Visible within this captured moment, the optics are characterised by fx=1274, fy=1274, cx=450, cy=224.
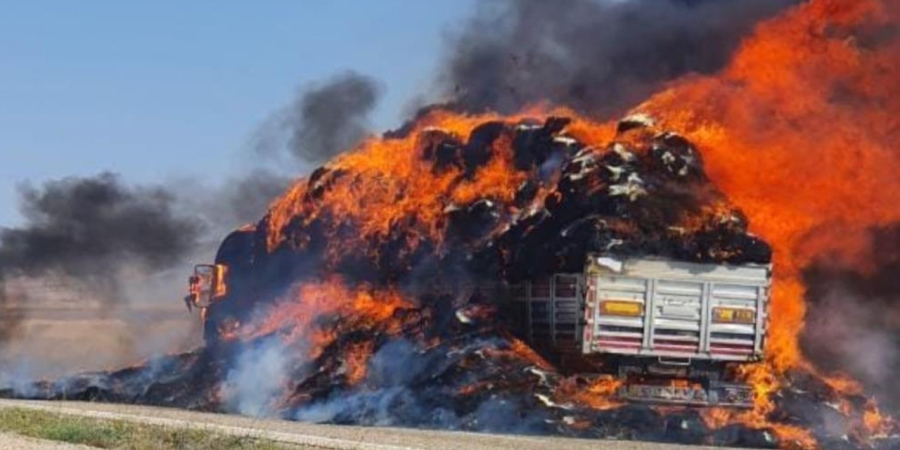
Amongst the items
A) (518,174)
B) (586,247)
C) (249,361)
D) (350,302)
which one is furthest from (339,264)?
(586,247)

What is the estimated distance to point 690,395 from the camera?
27.2m

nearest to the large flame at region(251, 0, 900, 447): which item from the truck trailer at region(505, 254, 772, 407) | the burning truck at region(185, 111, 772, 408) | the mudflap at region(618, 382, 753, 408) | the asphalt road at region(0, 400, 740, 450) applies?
the mudflap at region(618, 382, 753, 408)

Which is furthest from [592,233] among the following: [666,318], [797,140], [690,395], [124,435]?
[124,435]

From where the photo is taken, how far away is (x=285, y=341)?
110 feet

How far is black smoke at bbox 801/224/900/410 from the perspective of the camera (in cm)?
2889

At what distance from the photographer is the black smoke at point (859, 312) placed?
28891 millimetres

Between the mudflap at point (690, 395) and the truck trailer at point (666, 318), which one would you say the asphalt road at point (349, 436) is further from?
the truck trailer at point (666, 318)

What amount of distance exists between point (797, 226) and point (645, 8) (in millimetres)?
7193

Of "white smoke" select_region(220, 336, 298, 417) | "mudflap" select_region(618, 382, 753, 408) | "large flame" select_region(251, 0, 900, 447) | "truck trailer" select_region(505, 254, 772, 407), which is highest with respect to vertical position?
"large flame" select_region(251, 0, 900, 447)

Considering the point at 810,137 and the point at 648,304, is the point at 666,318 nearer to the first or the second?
the point at 648,304

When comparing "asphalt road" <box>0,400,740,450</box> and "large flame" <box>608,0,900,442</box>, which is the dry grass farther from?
"large flame" <box>608,0,900,442</box>

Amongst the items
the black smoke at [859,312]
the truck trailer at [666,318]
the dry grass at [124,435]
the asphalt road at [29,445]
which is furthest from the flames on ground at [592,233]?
the asphalt road at [29,445]

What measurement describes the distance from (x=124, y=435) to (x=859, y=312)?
55.1 ft

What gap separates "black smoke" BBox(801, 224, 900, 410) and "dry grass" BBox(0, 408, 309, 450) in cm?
1333
